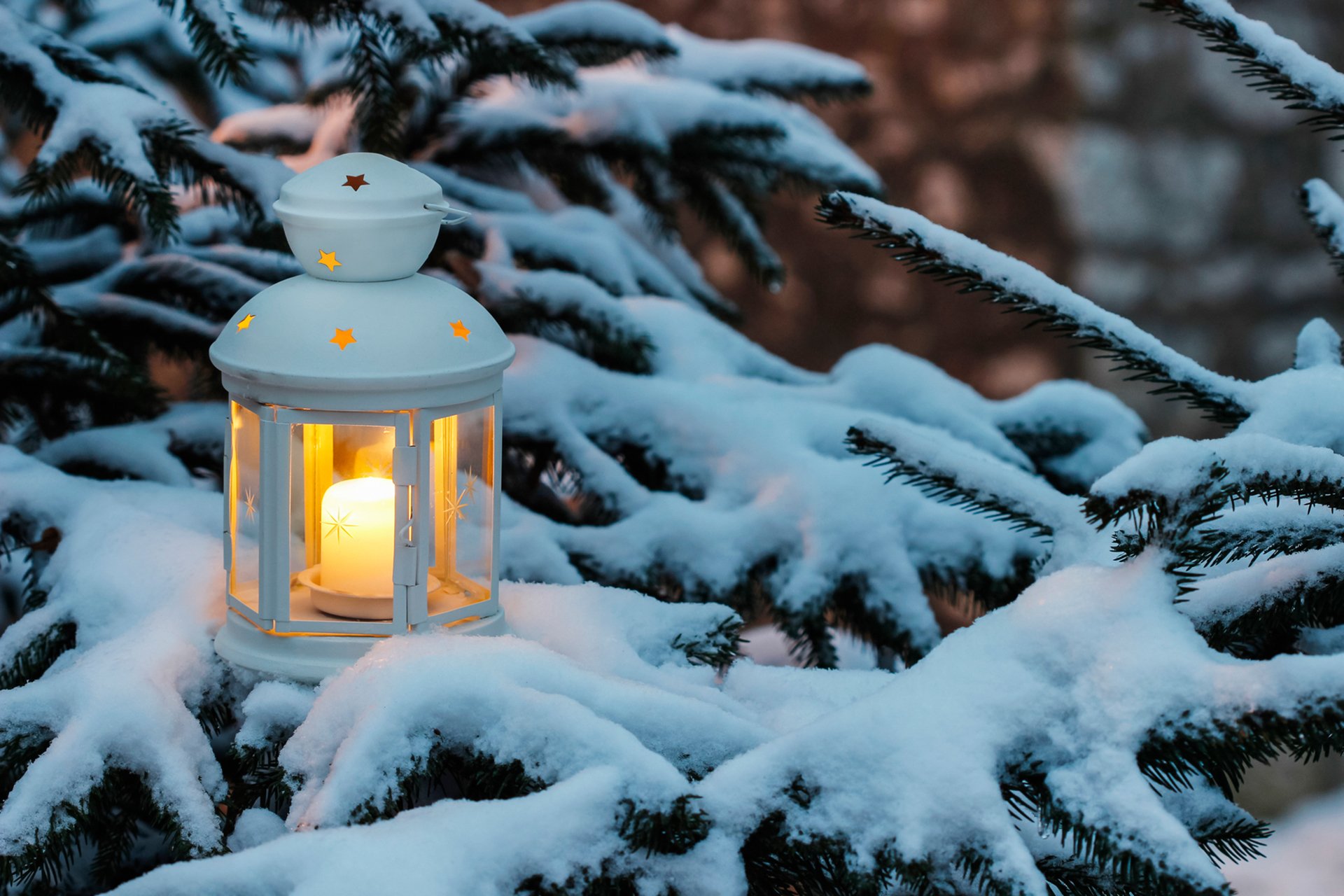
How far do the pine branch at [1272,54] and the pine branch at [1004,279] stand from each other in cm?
17

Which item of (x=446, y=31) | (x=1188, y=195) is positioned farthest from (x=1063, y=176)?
(x=446, y=31)

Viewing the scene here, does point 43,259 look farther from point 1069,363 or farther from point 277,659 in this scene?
point 1069,363

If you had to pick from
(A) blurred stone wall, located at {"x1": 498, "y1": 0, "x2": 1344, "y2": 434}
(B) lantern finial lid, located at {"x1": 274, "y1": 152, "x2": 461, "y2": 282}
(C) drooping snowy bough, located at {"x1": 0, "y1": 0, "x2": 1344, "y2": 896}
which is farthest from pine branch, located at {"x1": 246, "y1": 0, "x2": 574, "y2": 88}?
(A) blurred stone wall, located at {"x1": 498, "y1": 0, "x2": 1344, "y2": 434}

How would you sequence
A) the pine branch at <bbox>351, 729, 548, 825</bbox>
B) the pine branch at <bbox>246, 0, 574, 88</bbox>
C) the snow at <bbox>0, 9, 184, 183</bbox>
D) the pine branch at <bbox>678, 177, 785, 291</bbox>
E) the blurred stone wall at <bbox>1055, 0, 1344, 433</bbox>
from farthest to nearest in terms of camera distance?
the blurred stone wall at <bbox>1055, 0, 1344, 433</bbox> → the pine branch at <bbox>678, 177, 785, 291</bbox> → the pine branch at <bbox>246, 0, 574, 88</bbox> → the snow at <bbox>0, 9, 184, 183</bbox> → the pine branch at <bbox>351, 729, 548, 825</bbox>

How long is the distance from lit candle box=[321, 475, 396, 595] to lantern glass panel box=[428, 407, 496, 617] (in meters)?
0.06

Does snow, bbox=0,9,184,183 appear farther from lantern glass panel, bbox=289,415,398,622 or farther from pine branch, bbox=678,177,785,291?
pine branch, bbox=678,177,785,291

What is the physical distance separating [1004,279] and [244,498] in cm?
62

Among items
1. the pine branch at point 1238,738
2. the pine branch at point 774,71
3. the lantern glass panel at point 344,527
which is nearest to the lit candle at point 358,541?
the lantern glass panel at point 344,527

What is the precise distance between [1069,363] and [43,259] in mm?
2505

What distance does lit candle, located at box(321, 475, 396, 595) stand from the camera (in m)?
1.04

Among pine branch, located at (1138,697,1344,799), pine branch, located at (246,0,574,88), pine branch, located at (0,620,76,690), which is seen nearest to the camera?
pine branch, located at (1138,697,1344,799)

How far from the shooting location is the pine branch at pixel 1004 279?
2.94 ft

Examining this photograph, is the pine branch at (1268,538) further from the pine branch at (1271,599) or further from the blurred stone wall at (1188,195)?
the blurred stone wall at (1188,195)

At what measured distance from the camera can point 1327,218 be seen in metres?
1.06
